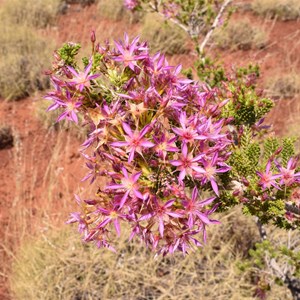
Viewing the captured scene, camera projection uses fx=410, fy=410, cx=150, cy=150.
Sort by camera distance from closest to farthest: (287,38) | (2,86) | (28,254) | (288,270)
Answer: (288,270) → (28,254) → (2,86) → (287,38)

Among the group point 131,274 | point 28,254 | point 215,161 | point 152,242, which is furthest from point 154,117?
point 28,254

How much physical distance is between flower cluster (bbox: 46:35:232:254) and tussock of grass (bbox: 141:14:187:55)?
23.9 ft

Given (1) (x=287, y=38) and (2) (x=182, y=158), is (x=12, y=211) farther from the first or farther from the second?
(1) (x=287, y=38)

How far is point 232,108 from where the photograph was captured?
6.34 ft

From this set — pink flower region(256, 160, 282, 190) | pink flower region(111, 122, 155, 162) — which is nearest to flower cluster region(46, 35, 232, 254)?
pink flower region(111, 122, 155, 162)

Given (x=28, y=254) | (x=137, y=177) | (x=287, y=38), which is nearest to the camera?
(x=137, y=177)

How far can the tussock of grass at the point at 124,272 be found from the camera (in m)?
3.80

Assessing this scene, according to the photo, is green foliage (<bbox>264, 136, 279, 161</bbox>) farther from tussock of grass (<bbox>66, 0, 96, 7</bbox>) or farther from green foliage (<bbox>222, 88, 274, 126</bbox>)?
tussock of grass (<bbox>66, 0, 96, 7</bbox>)

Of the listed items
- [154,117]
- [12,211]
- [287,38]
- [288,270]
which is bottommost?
[12,211]

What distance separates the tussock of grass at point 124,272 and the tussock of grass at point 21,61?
3.66 m

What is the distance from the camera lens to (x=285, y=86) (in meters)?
7.18

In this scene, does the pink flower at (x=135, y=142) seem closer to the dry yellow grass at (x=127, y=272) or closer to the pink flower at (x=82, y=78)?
the pink flower at (x=82, y=78)

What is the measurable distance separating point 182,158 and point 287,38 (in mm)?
8417

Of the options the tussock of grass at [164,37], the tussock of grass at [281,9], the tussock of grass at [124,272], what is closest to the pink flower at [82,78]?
the tussock of grass at [124,272]
